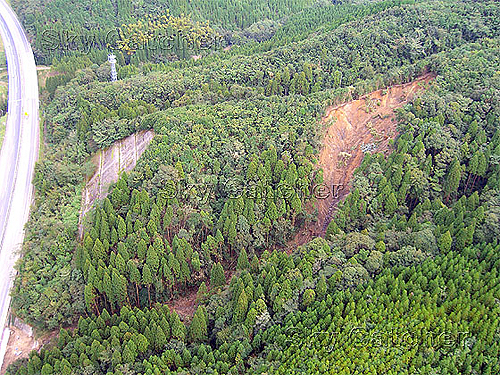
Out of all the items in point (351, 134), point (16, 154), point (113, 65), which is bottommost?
point (351, 134)

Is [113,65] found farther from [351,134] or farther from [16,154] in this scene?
[351,134]

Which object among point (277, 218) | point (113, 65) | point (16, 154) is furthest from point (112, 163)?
point (113, 65)

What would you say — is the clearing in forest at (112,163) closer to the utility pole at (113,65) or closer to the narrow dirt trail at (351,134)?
the utility pole at (113,65)

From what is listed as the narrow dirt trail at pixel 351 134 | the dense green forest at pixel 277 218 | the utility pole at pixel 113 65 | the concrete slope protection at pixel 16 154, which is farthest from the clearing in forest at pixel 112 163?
the narrow dirt trail at pixel 351 134

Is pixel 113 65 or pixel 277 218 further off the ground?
pixel 113 65

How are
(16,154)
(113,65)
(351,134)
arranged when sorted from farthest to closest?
(113,65)
(16,154)
(351,134)

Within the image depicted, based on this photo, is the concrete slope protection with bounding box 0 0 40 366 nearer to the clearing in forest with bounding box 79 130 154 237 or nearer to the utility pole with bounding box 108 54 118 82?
the clearing in forest with bounding box 79 130 154 237

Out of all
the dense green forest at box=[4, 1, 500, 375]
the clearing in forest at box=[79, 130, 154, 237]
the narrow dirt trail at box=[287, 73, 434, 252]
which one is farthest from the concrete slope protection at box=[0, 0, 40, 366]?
the narrow dirt trail at box=[287, 73, 434, 252]
